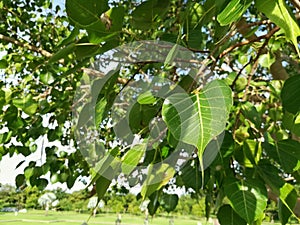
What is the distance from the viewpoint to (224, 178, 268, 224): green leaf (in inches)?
16.9

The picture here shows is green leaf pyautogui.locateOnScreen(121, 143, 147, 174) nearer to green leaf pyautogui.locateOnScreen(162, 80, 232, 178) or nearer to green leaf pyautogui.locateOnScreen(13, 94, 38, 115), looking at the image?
green leaf pyautogui.locateOnScreen(162, 80, 232, 178)

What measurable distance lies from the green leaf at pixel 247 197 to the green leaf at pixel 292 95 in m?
0.11

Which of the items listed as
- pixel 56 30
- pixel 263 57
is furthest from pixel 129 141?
pixel 56 30

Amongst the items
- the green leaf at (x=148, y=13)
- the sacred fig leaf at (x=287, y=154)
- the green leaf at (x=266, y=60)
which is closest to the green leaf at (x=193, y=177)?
the sacred fig leaf at (x=287, y=154)


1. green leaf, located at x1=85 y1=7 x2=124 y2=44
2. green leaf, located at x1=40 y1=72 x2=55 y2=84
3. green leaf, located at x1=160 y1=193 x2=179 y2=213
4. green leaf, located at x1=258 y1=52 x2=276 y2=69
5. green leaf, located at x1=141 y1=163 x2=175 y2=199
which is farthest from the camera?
green leaf, located at x1=40 y1=72 x2=55 y2=84

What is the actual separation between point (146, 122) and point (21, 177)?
2.54 ft

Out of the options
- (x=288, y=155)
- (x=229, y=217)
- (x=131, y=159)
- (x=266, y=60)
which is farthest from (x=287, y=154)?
(x=266, y=60)

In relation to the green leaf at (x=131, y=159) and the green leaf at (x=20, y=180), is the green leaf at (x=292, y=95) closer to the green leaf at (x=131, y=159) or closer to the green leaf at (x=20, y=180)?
the green leaf at (x=131, y=159)

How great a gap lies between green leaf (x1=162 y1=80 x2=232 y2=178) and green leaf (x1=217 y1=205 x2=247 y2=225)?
0.70 ft

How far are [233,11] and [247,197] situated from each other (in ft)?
0.83

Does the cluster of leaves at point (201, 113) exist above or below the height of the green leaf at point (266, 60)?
below

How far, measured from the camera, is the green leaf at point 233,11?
0.85 feet

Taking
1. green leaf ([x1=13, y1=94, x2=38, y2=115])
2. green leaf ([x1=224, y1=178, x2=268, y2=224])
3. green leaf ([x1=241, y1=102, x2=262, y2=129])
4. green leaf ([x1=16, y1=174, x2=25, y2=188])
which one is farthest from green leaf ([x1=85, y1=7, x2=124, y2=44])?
green leaf ([x1=16, y1=174, x2=25, y2=188])

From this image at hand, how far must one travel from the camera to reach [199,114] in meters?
0.31
